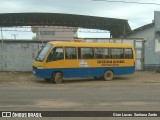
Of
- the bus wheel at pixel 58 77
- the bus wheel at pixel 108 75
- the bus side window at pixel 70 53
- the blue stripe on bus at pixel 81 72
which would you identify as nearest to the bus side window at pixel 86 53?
the bus side window at pixel 70 53

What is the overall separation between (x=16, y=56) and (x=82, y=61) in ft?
24.7

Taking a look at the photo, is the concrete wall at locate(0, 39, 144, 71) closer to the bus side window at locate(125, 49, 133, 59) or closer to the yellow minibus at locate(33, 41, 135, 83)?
the yellow minibus at locate(33, 41, 135, 83)

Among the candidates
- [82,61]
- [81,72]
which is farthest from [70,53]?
[81,72]

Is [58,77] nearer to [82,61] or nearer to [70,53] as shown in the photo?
[70,53]

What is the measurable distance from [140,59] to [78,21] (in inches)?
589

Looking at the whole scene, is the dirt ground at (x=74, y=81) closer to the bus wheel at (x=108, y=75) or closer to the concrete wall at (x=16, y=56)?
the bus wheel at (x=108, y=75)

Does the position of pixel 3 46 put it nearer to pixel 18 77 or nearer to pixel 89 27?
pixel 18 77

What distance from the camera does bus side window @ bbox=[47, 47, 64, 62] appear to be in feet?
78.3

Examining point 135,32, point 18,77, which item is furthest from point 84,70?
point 135,32

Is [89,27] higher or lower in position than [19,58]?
higher

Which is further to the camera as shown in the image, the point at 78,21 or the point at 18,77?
the point at 78,21

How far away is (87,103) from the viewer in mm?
14000

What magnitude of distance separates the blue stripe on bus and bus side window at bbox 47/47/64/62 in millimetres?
685

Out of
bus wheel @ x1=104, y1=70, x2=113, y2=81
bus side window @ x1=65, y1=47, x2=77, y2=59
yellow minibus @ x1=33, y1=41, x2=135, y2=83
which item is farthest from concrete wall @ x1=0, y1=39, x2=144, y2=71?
bus wheel @ x1=104, y1=70, x2=113, y2=81
